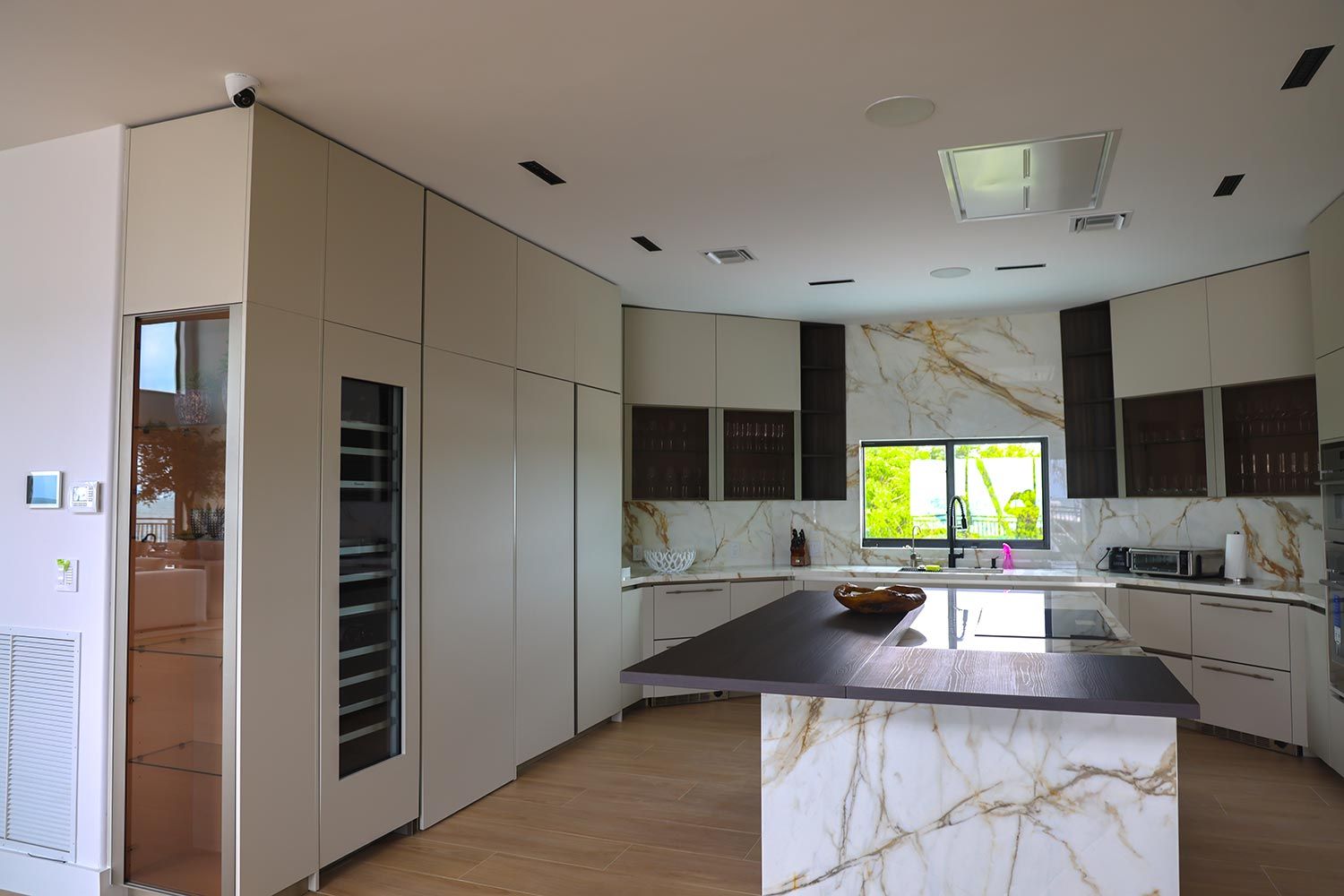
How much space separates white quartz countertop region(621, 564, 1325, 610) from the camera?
17.0ft

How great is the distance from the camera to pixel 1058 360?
6.56 meters

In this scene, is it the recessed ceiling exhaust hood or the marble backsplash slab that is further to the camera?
the marble backsplash slab

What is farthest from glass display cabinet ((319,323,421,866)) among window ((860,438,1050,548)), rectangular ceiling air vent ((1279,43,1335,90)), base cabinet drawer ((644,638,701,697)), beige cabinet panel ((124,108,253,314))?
window ((860,438,1050,548))

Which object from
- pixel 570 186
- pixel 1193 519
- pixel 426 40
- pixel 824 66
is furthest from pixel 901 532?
pixel 426 40

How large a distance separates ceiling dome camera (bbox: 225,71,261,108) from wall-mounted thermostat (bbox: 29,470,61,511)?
1501 mm

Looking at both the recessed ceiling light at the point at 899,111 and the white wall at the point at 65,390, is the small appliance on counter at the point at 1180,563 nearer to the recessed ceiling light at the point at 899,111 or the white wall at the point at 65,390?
the recessed ceiling light at the point at 899,111

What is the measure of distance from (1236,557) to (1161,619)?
57 centimetres

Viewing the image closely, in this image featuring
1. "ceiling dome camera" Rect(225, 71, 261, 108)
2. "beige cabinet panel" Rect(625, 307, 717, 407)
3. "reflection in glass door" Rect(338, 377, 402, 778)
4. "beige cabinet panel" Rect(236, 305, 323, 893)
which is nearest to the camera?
"ceiling dome camera" Rect(225, 71, 261, 108)

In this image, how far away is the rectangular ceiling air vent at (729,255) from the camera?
499 centimetres

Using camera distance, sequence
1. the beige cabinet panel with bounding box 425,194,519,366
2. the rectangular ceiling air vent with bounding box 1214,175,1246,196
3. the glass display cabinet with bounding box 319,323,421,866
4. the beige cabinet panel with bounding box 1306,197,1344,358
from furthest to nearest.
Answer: the beige cabinet panel with bounding box 1306,197,1344,358 → the beige cabinet panel with bounding box 425,194,519,366 → the rectangular ceiling air vent with bounding box 1214,175,1246,196 → the glass display cabinet with bounding box 319,323,421,866

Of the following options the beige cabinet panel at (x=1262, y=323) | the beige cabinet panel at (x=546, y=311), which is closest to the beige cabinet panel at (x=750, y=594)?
the beige cabinet panel at (x=546, y=311)

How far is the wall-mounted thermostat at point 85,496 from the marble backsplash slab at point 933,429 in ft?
12.8

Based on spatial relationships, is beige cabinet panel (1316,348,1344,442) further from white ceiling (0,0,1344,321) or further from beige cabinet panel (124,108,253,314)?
beige cabinet panel (124,108,253,314)

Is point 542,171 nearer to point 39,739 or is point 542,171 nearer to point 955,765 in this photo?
point 955,765
